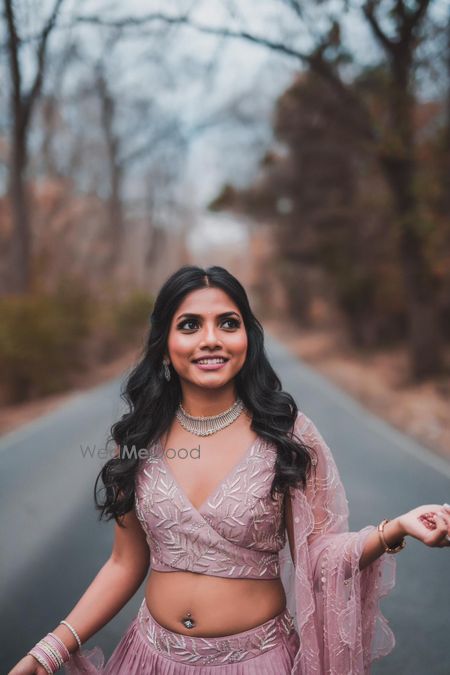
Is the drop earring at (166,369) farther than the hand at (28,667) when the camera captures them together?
Yes

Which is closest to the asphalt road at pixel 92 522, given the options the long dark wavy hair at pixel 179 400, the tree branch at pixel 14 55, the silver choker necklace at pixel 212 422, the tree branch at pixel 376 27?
the long dark wavy hair at pixel 179 400

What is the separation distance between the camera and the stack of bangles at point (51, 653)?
6.27ft

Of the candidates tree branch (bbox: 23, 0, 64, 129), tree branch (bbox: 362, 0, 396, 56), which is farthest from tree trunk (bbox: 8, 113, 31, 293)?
tree branch (bbox: 362, 0, 396, 56)

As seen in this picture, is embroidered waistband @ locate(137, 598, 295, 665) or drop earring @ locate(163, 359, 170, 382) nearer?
embroidered waistband @ locate(137, 598, 295, 665)

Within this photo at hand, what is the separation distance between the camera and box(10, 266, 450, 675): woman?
191 cm

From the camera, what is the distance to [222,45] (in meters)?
→ 11.3

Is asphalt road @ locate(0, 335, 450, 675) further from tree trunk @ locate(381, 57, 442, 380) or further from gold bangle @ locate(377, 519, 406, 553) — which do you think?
tree trunk @ locate(381, 57, 442, 380)

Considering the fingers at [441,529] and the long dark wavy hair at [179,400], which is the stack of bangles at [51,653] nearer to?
the long dark wavy hair at [179,400]

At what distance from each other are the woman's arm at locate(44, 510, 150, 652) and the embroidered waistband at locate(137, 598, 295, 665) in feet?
0.56

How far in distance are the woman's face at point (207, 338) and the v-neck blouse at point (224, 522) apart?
263 mm

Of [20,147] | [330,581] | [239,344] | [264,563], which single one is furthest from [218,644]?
[20,147]

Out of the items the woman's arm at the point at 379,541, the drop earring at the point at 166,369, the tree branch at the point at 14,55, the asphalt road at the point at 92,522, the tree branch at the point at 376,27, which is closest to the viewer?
the woman's arm at the point at 379,541

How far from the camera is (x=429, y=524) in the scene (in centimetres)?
175

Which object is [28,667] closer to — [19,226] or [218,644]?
[218,644]
